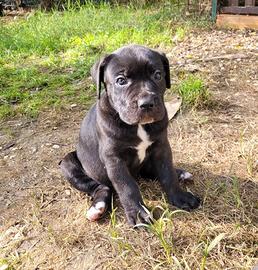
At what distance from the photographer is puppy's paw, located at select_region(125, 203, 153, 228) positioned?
2703 millimetres

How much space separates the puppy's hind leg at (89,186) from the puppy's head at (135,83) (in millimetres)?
648

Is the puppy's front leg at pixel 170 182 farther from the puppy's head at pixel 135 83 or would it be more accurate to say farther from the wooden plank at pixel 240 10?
the wooden plank at pixel 240 10

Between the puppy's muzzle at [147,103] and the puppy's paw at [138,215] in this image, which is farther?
the puppy's paw at [138,215]

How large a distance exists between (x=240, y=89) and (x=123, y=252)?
3.09 meters

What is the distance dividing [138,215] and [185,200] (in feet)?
1.28

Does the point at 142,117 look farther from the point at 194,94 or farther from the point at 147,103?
the point at 194,94

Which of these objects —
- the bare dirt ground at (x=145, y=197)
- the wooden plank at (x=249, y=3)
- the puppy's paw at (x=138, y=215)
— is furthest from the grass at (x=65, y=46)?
the puppy's paw at (x=138, y=215)

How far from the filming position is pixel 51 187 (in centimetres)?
337

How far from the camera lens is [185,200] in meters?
2.91

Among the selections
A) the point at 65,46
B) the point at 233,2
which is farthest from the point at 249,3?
the point at 65,46

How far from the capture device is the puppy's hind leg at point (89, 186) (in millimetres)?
2865

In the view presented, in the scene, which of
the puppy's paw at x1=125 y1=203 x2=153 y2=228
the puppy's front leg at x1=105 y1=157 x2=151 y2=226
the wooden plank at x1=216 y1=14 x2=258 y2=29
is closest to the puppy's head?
the puppy's front leg at x1=105 y1=157 x2=151 y2=226

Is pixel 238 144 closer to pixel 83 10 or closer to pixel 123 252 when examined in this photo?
pixel 123 252

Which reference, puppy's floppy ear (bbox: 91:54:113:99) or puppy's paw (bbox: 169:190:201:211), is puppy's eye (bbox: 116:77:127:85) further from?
puppy's paw (bbox: 169:190:201:211)
